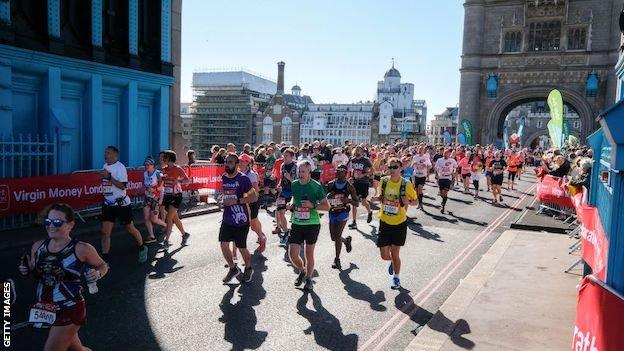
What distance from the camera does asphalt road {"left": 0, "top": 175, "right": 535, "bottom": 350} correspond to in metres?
5.45

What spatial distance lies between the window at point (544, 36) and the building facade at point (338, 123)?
55.5 meters

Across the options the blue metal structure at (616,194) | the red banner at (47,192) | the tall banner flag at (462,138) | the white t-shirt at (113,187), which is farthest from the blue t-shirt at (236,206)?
the tall banner flag at (462,138)

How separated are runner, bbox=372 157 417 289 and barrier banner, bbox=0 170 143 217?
813cm

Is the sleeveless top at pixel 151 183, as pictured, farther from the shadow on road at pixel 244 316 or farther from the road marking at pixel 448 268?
the road marking at pixel 448 268

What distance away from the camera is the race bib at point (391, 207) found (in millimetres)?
7500

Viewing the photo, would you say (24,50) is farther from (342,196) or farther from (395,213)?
(395,213)

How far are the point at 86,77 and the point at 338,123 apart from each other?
87.1 meters

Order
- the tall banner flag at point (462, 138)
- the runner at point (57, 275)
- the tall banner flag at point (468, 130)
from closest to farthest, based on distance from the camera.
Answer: the runner at point (57, 275) → the tall banner flag at point (468, 130) → the tall banner flag at point (462, 138)

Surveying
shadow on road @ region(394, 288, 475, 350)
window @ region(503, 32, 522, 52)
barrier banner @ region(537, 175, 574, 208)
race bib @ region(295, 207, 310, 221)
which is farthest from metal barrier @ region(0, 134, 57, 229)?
window @ region(503, 32, 522, 52)

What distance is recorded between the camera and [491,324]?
588 cm

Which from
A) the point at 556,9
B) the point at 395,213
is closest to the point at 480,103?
the point at 556,9

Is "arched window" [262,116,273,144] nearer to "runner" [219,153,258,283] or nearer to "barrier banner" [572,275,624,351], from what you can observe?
"runner" [219,153,258,283]

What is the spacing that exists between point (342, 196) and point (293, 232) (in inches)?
65.5

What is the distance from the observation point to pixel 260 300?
6820mm
